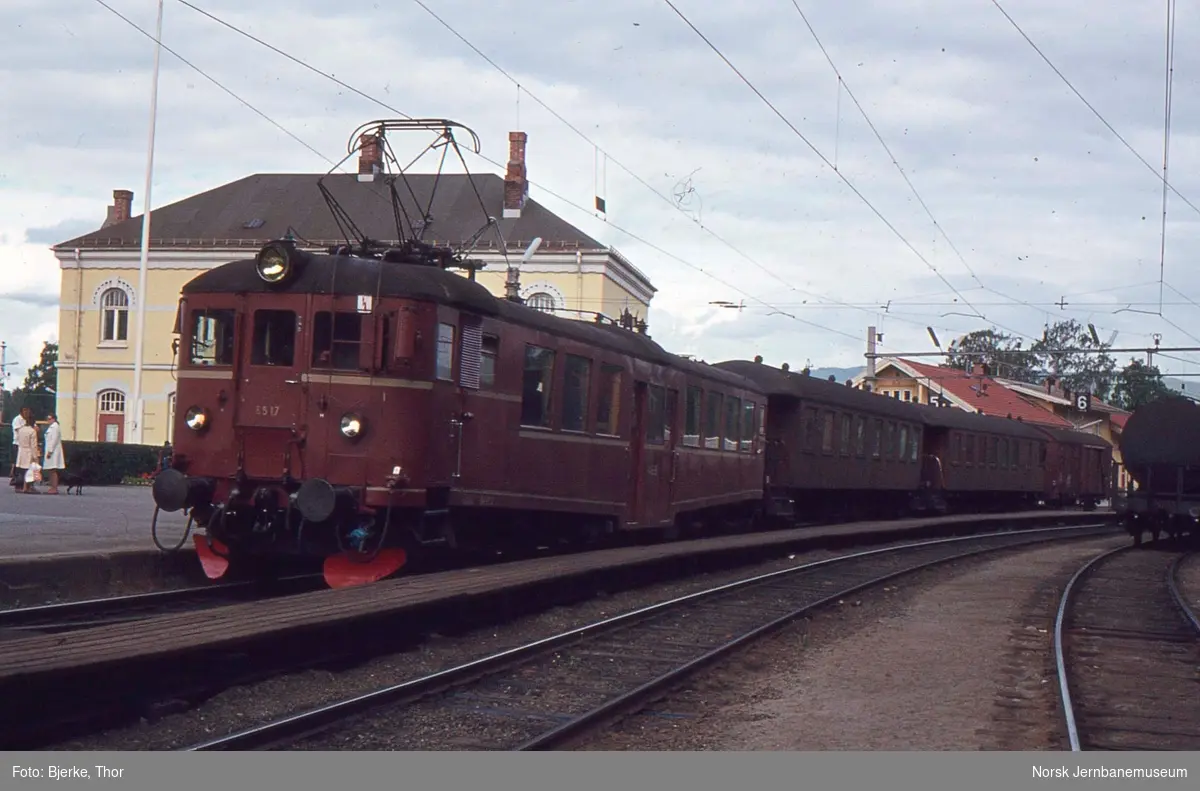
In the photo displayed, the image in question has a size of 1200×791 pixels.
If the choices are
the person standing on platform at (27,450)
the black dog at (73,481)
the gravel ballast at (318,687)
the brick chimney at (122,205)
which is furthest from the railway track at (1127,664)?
the brick chimney at (122,205)

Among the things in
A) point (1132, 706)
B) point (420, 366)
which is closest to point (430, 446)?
point (420, 366)

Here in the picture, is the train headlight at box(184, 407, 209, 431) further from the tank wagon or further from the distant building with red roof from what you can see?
the distant building with red roof

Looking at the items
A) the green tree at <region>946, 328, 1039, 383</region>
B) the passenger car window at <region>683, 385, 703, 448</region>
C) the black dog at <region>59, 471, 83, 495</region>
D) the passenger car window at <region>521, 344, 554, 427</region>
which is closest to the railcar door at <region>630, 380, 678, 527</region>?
the passenger car window at <region>683, 385, 703, 448</region>

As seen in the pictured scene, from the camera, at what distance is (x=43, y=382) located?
337ft

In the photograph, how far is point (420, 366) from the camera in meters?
12.3

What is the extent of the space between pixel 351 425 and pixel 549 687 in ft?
13.1

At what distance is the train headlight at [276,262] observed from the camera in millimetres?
12570

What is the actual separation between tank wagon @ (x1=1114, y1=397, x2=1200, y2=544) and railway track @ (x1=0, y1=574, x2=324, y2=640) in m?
20.7

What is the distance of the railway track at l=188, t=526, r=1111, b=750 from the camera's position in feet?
23.7

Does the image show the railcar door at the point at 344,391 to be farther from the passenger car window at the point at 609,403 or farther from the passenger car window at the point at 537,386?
the passenger car window at the point at 609,403

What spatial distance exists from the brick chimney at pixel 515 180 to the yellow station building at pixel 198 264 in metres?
0.04

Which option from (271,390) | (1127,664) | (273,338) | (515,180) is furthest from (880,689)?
(515,180)

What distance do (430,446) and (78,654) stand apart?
5.41 meters
